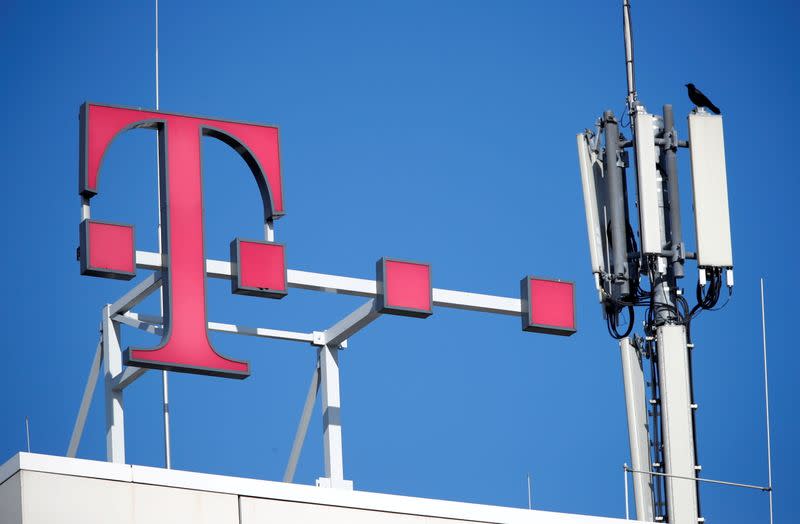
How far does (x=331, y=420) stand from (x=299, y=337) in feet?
3.88

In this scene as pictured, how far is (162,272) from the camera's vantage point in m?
23.6

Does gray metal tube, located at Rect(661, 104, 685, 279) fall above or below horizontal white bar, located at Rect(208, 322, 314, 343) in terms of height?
above

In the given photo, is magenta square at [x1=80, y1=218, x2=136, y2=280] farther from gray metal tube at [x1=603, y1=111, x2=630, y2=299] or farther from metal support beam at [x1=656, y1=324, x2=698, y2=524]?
gray metal tube at [x1=603, y1=111, x2=630, y2=299]

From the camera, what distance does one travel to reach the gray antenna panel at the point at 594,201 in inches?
1353

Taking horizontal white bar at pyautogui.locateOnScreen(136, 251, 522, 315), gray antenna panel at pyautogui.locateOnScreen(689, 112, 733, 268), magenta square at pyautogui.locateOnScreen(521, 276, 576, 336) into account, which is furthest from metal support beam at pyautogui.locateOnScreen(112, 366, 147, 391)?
gray antenna panel at pyautogui.locateOnScreen(689, 112, 733, 268)

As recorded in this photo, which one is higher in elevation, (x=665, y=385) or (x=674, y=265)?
(x=674, y=265)

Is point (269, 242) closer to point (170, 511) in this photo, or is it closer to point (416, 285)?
point (416, 285)

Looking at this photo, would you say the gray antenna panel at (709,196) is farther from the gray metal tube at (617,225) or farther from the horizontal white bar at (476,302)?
the horizontal white bar at (476,302)

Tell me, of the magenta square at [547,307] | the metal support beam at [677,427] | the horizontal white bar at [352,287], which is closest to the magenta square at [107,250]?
the horizontal white bar at [352,287]

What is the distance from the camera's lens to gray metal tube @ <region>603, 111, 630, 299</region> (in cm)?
3428

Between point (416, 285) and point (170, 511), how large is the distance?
5.48m

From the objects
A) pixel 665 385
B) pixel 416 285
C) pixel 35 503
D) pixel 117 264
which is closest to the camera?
pixel 35 503

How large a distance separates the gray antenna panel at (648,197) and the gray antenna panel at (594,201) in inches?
30.3

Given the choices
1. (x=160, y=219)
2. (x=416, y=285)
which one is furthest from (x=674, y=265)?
(x=160, y=219)
